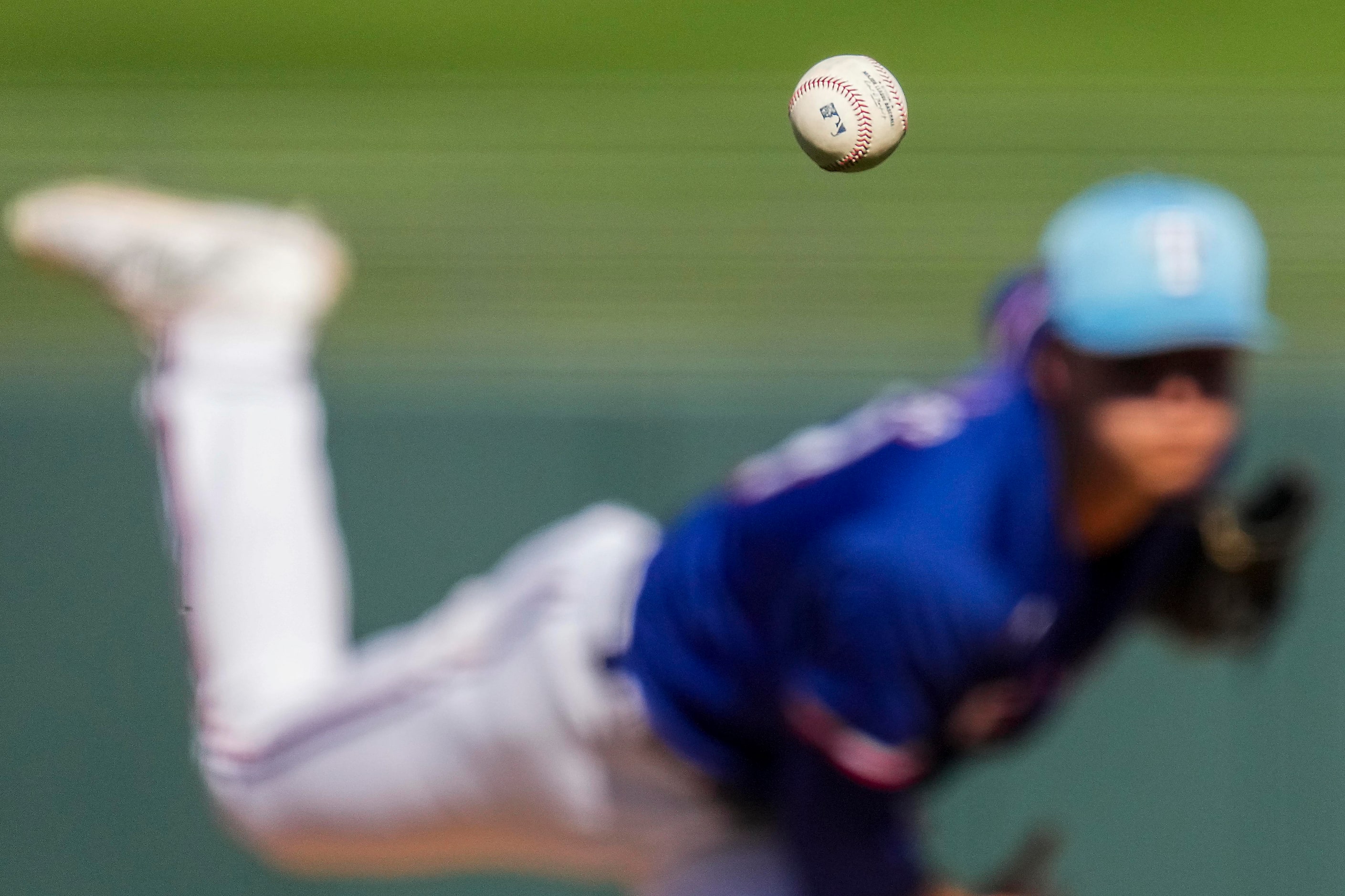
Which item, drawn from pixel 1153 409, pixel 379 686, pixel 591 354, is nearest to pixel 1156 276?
pixel 1153 409

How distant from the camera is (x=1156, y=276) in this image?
1.02 meters

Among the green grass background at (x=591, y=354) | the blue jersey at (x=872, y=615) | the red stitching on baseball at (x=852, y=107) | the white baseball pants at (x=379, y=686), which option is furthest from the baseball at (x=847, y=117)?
the green grass background at (x=591, y=354)

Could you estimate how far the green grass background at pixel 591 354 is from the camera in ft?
5.22

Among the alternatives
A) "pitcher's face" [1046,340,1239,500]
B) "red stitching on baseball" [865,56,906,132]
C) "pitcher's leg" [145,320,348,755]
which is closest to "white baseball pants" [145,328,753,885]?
"pitcher's leg" [145,320,348,755]

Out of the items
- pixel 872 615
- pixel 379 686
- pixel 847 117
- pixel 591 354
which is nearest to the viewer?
pixel 847 117

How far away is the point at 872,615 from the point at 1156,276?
0.22 metres

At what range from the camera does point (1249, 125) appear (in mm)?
1876

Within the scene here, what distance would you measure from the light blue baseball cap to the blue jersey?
5cm

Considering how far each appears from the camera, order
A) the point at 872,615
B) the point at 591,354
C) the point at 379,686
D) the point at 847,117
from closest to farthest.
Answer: the point at 847,117 < the point at 872,615 < the point at 379,686 < the point at 591,354

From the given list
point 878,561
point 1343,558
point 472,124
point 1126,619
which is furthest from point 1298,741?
point 472,124

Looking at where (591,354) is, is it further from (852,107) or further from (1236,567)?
(852,107)

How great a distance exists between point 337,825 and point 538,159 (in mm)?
835

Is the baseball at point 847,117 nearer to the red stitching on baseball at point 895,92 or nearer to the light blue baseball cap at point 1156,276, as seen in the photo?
the red stitching on baseball at point 895,92

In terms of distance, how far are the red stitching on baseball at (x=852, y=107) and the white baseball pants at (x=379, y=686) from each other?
43 centimetres
